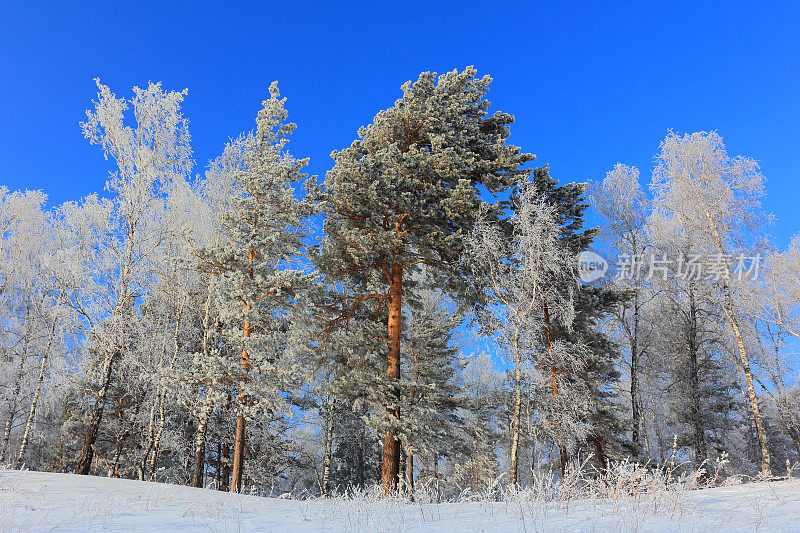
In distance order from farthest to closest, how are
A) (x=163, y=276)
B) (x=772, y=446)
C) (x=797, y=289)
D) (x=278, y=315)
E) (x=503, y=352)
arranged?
(x=772, y=446) → (x=163, y=276) → (x=797, y=289) → (x=278, y=315) → (x=503, y=352)

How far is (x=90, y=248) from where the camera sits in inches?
651

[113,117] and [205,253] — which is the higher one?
[113,117]

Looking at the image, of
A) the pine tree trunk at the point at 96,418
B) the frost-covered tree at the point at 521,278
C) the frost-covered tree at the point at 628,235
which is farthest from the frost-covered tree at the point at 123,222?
the frost-covered tree at the point at 628,235

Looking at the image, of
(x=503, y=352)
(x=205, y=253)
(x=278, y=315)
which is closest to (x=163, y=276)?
(x=205, y=253)

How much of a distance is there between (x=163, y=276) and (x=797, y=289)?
26.4 meters

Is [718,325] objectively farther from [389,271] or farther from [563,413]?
[389,271]

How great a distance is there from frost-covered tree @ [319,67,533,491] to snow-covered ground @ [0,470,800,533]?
235 inches

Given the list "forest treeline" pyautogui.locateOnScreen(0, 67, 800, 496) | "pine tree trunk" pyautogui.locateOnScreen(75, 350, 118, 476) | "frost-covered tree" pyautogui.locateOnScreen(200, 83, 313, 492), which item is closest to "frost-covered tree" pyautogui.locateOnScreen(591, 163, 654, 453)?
"forest treeline" pyautogui.locateOnScreen(0, 67, 800, 496)

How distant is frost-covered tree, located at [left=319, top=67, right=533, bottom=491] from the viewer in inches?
504

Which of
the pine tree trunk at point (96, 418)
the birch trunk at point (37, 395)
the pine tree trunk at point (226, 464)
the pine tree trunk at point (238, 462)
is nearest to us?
the pine tree trunk at point (238, 462)

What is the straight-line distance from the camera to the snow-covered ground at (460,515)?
4.34m

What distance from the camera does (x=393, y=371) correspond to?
1290cm

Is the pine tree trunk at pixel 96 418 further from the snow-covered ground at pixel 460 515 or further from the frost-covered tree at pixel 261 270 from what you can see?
the snow-covered ground at pixel 460 515

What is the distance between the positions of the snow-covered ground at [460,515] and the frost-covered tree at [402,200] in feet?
19.6
